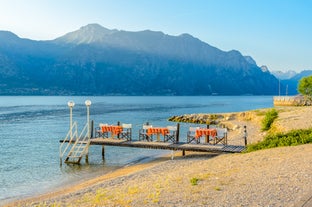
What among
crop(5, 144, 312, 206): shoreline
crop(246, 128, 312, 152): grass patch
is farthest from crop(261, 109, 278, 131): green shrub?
crop(5, 144, 312, 206): shoreline

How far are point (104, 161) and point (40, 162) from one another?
17.9 ft

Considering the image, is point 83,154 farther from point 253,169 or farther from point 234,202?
point 234,202

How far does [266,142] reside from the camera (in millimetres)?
22703

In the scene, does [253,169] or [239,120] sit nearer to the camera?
[253,169]

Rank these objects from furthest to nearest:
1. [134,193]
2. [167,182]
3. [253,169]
→ [253,169] < [167,182] < [134,193]

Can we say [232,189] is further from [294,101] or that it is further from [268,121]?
[294,101]

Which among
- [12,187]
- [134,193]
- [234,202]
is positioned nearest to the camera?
[234,202]

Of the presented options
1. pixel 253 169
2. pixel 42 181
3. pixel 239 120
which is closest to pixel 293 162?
pixel 253 169

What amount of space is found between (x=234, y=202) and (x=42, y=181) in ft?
51.9

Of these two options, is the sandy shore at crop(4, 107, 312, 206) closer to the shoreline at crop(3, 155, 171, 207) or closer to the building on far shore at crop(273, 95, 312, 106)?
the shoreline at crop(3, 155, 171, 207)

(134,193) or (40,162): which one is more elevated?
(134,193)

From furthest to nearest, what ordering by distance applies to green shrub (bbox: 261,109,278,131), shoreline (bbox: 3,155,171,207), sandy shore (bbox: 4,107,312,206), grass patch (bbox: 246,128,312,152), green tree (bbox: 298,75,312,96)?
green tree (bbox: 298,75,312,96) < green shrub (bbox: 261,109,278,131) < grass patch (bbox: 246,128,312,152) < shoreline (bbox: 3,155,171,207) < sandy shore (bbox: 4,107,312,206)

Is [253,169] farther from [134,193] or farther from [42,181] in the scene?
[42,181]

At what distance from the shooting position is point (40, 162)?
96.6ft
